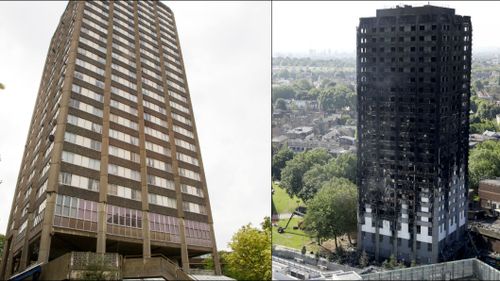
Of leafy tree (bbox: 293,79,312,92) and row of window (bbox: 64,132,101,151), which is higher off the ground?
leafy tree (bbox: 293,79,312,92)

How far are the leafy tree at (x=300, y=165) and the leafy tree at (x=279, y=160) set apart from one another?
2173 millimetres

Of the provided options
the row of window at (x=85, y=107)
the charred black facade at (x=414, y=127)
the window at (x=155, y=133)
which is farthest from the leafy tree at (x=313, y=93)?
the row of window at (x=85, y=107)

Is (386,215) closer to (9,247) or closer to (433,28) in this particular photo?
(433,28)

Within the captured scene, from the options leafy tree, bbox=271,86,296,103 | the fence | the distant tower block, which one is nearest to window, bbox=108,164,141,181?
the distant tower block

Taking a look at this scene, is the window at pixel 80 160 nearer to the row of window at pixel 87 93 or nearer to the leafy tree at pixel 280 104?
the row of window at pixel 87 93

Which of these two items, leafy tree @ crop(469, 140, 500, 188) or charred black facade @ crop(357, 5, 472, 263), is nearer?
charred black facade @ crop(357, 5, 472, 263)

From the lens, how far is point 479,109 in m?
93.7

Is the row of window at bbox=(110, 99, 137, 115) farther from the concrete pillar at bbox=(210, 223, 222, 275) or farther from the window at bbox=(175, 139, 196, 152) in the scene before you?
the concrete pillar at bbox=(210, 223, 222, 275)

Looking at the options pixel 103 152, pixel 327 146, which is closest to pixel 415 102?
pixel 327 146

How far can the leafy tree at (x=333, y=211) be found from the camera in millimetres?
86312

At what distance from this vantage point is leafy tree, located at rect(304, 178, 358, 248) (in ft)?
283

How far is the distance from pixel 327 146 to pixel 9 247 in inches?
2149

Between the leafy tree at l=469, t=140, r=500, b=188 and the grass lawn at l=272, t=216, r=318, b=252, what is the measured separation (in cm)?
2608

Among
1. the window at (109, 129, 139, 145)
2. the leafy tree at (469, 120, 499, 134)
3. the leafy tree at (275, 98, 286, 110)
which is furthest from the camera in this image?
the leafy tree at (275, 98, 286, 110)
